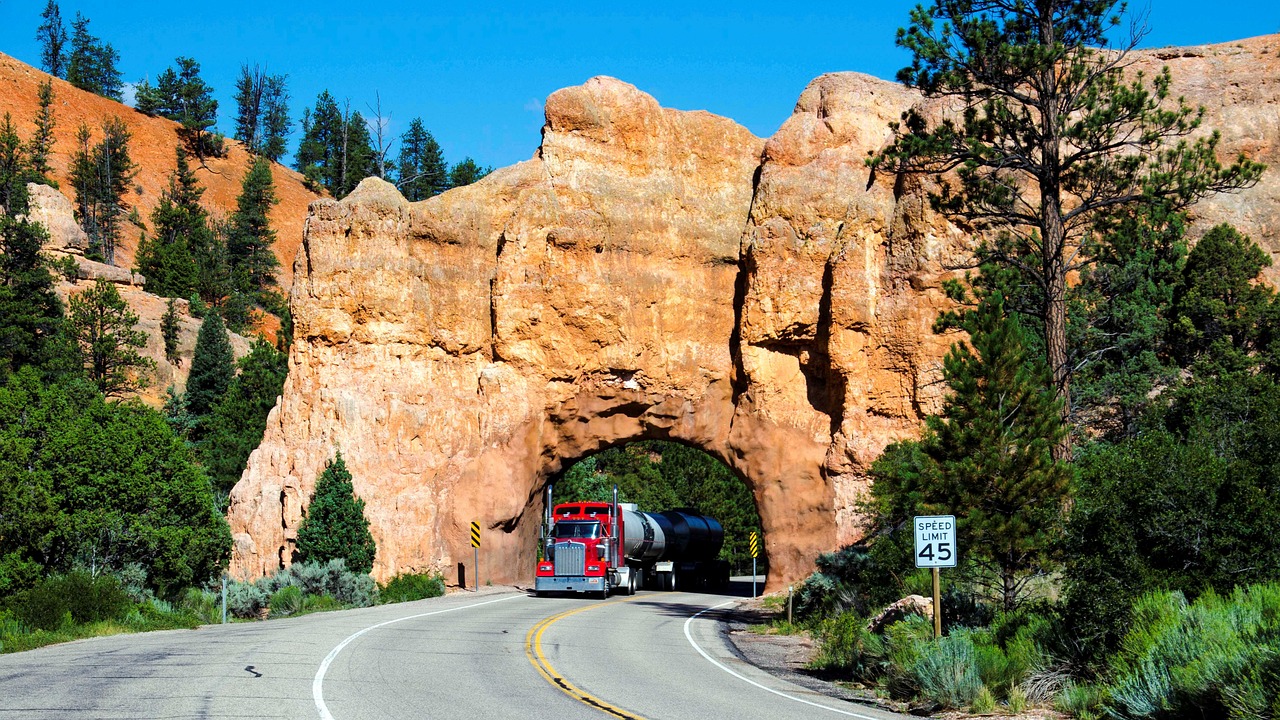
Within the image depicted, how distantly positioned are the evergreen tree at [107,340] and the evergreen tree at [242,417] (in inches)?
288

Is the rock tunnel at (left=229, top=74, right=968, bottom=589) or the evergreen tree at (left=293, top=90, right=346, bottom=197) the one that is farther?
the evergreen tree at (left=293, top=90, right=346, bottom=197)

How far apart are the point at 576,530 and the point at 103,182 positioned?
7983cm

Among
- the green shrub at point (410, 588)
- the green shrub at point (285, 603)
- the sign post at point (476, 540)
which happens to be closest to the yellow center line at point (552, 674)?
the green shrub at point (285, 603)

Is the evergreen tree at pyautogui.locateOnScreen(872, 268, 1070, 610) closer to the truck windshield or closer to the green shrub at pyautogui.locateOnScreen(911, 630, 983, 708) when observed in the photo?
the green shrub at pyautogui.locateOnScreen(911, 630, 983, 708)

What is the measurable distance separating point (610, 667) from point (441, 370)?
A: 2619cm

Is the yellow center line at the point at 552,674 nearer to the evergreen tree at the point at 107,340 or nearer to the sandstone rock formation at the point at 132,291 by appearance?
the evergreen tree at the point at 107,340

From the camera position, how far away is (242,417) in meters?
56.6

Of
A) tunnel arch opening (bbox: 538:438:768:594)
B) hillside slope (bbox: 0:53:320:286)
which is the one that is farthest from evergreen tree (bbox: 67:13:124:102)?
tunnel arch opening (bbox: 538:438:768:594)

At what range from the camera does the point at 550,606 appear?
1313 inches

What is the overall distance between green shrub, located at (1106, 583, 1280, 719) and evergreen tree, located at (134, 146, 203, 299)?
7541 cm

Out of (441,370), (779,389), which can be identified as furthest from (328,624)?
(779,389)

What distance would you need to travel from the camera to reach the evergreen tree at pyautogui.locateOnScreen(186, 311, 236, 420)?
64.4 meters

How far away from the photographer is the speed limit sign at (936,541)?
16.7m

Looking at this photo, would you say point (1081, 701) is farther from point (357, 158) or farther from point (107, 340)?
point (357, 158)
